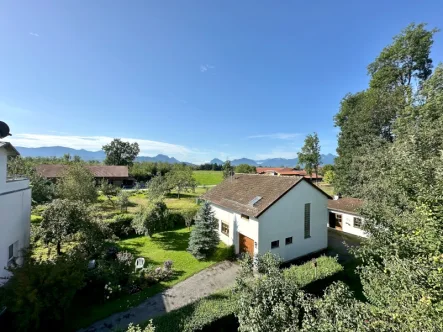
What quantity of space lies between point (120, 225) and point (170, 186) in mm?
A: 22749

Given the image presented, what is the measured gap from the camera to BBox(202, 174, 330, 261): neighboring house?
16.2m

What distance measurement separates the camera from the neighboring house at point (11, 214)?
1187cm

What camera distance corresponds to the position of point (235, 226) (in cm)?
1848

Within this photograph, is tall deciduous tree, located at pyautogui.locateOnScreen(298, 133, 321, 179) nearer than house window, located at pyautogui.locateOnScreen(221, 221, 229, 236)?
No

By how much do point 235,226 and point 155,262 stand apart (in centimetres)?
710

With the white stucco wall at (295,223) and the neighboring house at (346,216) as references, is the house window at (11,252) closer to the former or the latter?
the white stucco wall at (295,223)

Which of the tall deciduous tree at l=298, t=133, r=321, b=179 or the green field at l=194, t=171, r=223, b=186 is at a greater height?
the tall deciduous tree at l=298, t=133, r=321, b=179

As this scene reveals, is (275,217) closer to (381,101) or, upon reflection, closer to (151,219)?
(151,219)

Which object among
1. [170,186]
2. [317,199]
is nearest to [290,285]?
[317,199]

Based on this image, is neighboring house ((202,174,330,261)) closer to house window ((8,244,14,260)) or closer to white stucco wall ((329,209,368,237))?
white stucco wall ((329,209,368,237))

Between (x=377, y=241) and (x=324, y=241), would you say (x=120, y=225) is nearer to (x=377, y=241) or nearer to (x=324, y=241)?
(x=324, y=241)

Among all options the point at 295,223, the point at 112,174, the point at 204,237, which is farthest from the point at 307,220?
the point at 112,174

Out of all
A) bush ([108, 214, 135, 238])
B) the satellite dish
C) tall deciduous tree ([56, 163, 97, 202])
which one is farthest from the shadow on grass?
the satellite dish

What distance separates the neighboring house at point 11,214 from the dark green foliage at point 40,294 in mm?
2245
